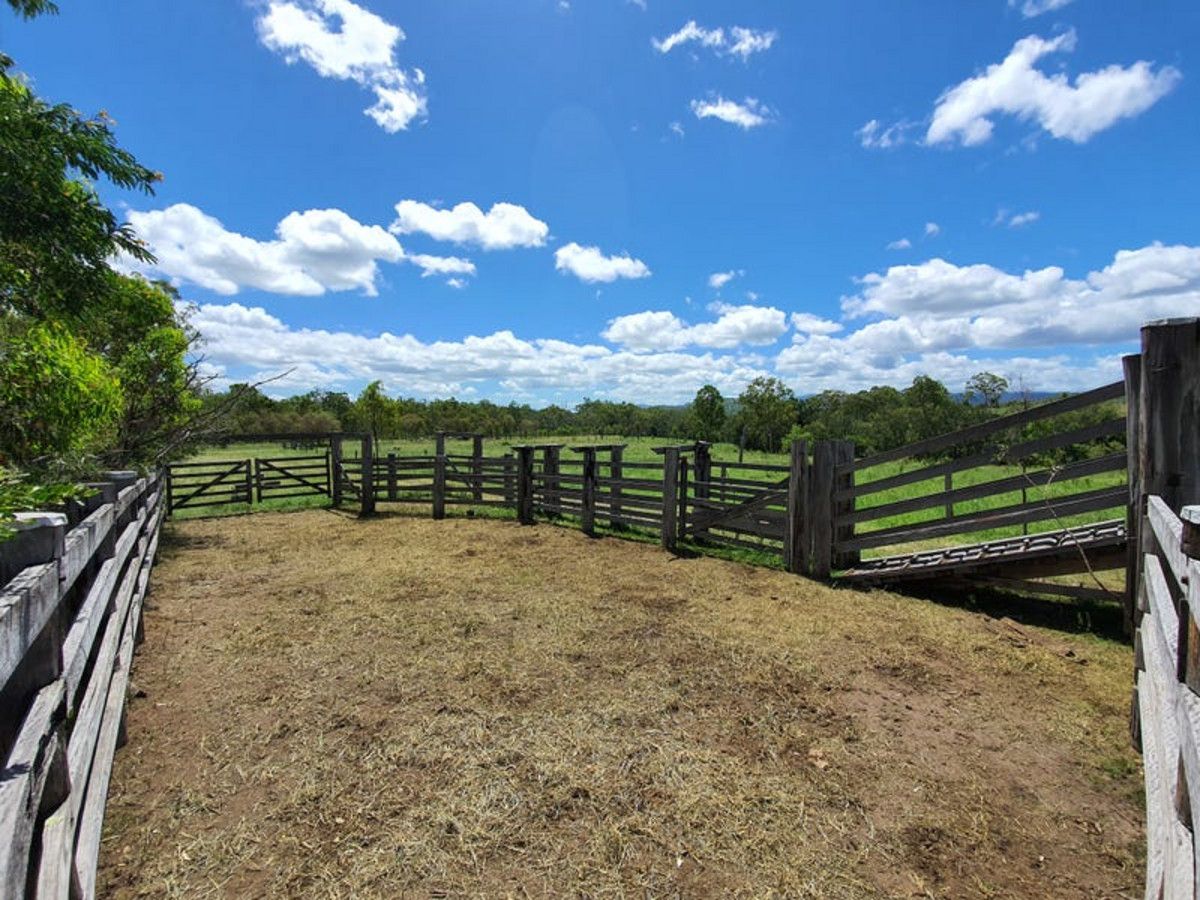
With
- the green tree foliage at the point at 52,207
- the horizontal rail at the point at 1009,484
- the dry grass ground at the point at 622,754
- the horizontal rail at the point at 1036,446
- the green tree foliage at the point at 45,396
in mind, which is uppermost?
the green tree foliage at the point at 52,207

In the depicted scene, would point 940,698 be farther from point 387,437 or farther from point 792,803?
point 387,437

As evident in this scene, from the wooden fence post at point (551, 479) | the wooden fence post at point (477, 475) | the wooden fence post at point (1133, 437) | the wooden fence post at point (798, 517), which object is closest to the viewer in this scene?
the wooden fence post at point (1133, 437)

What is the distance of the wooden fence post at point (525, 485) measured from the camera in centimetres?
1066

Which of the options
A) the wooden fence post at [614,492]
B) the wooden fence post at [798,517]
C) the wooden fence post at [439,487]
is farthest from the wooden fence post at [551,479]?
the wooden fence post at [798,517]

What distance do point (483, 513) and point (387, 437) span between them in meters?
36.4

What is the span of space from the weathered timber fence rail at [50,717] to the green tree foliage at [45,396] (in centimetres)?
123

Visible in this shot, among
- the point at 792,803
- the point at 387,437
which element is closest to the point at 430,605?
the point at 792,803

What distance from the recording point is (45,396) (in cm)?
Answer: 356

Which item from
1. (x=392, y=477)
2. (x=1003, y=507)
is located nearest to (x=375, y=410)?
(x=392, y=477)

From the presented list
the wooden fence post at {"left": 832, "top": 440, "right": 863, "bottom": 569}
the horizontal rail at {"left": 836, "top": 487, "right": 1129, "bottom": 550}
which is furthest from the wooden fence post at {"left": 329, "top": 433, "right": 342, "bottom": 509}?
the horizontal rail at {"left": 836, "top": 487, "right": 1129, "bottom": 550}

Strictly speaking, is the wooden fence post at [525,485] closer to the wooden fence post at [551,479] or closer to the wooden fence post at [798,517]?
the wooden fence post at [551,479]

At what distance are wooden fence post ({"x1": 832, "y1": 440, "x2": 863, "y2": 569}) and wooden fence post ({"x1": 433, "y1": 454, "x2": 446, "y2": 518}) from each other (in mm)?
7730

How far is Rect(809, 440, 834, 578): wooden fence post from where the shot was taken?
6508mm

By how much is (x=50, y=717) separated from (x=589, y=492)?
817 cm
